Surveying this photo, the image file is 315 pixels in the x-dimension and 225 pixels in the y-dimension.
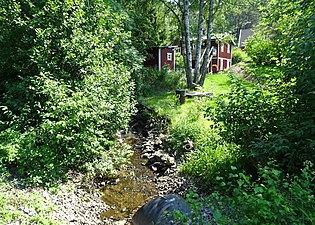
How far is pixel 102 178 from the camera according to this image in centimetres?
566

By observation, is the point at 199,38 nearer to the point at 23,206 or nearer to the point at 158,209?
the point at 158,209

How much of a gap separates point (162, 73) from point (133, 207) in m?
10.1

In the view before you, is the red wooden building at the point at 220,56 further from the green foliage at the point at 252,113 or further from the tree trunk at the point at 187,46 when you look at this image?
the green foliage at the point at 252,113

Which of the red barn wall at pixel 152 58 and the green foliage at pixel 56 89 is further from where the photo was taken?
the red barn wall at pixel 152 58

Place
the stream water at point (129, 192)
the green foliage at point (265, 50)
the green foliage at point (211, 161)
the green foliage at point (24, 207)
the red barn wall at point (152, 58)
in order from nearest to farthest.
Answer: the green foliage at point (24, 207) → the green foliage at point (211, 161) → the green foliage at point (265, 50) → the stream water at point (129, 192) → the red barn wall at point (152, 58)

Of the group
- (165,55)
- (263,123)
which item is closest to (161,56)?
(165,55)

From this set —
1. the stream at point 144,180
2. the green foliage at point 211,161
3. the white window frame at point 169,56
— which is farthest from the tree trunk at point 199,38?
the green foliage at point 211,161

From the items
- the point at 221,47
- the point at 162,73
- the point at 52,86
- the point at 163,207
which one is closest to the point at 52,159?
the point at 52,86

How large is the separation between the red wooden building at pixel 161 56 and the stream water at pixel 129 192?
42.8 feet

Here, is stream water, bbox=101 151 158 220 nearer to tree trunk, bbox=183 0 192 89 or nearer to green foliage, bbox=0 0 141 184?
green foliage, bbox=0 0 141 184

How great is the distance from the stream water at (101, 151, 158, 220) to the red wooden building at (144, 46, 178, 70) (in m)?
13.0

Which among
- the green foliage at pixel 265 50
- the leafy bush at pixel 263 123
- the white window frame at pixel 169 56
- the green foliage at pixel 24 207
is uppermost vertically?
the white window frame at pixel 169 56

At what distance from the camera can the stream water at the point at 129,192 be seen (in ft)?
15.4

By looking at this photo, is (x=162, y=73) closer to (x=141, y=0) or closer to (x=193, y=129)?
(x=141, y=0)
